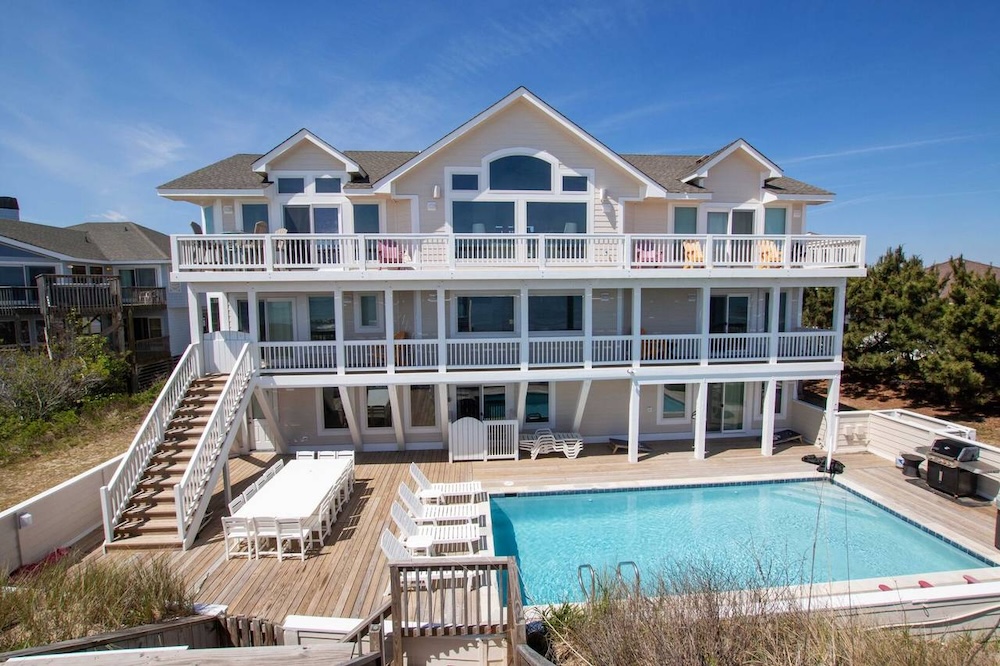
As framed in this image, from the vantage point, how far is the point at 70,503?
27.8ft

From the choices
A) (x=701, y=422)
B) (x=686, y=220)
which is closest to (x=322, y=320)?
(x=701, y=422)

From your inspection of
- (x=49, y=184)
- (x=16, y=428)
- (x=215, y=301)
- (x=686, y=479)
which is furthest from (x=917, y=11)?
(x=49, y=184)

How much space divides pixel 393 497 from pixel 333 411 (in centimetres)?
427

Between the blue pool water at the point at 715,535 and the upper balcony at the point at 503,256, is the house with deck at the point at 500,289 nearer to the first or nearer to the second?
the upper balcony at the point at 503,256

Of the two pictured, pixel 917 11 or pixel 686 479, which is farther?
pixel 917 11

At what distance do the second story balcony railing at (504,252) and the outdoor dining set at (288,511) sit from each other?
5.03 metres

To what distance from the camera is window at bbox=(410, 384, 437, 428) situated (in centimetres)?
1347

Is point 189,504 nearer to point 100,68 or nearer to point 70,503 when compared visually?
point 70,503

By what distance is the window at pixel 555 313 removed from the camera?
13.6 meters

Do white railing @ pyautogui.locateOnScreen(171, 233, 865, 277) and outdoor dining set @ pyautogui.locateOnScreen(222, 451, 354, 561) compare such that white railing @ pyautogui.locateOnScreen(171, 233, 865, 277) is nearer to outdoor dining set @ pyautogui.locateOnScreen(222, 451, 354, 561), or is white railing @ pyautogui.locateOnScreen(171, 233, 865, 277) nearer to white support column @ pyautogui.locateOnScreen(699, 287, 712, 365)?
white support column @ pyautogui.locateOnScreen(699, 287, 712, 365)

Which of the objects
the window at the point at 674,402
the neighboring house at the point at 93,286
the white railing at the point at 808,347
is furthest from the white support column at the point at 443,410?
the neighboring house at the point at 93,286

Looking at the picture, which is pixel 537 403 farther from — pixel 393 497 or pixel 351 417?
pixel 351 417

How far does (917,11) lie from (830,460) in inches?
687

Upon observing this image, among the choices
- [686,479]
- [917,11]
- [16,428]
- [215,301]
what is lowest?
[686,479]
